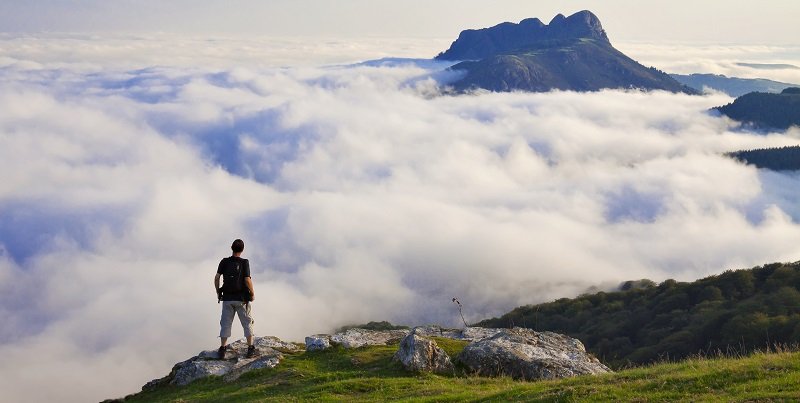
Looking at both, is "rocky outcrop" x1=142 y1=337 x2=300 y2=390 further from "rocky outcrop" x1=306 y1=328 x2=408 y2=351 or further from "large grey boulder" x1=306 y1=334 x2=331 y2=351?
"rocky outcrop" x1=306 y1=328 x2=408 y2=351

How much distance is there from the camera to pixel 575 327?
15562cm

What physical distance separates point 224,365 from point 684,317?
5082 inches

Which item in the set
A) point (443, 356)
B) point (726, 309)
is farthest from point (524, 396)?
point (726, 309)

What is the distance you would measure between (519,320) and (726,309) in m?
52.2

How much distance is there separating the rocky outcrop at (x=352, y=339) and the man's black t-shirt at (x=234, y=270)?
6427 mm

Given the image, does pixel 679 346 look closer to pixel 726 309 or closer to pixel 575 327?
pixel 726 309

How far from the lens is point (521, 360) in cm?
2744

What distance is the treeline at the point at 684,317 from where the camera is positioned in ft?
371

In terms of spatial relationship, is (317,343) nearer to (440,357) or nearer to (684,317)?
(440,357)

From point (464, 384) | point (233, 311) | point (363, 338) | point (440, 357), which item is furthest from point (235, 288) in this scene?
point (464, 384)

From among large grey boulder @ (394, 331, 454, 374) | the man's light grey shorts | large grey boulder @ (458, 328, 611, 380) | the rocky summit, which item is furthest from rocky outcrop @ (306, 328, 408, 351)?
large grey boulder @ (458, 328, 611, 380)

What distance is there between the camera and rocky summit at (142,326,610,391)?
27062 mm

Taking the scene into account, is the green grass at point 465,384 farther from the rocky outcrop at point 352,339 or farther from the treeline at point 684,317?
the treeline at point 684,317

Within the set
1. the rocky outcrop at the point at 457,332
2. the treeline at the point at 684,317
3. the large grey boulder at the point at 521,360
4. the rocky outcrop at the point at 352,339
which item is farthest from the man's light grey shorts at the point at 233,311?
the treeline at the point at 684,317
